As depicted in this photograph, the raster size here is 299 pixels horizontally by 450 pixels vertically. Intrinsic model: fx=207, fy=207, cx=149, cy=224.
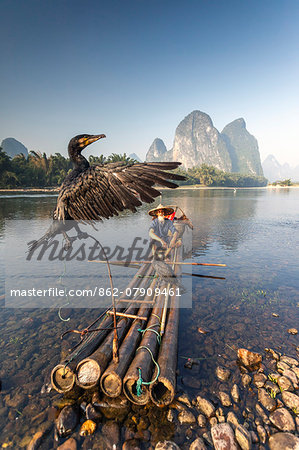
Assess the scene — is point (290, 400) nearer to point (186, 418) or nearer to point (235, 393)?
point (235, 393)

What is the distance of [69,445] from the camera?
3406 millimetres

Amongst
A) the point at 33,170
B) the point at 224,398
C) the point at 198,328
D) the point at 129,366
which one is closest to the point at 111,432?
the point at 129,366

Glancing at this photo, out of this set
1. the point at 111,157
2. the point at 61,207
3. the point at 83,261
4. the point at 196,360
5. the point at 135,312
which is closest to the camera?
the point at 61,207

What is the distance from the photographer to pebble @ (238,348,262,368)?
5062mm

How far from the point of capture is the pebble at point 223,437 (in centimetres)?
327

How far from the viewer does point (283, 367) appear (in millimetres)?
4875

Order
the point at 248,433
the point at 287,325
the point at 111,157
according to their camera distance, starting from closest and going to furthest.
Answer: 1. the point at 248,433
2. the point at 287,325
3. the point at 111,157

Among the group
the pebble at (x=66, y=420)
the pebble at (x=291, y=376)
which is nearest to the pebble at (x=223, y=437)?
the pebble at (x=291, y=376)

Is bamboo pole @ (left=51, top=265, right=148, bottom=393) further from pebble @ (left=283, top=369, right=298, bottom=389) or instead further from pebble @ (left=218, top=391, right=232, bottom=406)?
pebble @ (left=283, top=369, right=298, bottom=389)

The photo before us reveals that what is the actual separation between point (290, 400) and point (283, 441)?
0.92 metres

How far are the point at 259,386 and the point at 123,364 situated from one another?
2980mm

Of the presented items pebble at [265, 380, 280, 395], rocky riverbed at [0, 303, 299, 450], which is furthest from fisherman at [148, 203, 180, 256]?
pebble at [265, 380, 280, 395]

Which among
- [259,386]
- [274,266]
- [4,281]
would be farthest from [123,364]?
[274,266]

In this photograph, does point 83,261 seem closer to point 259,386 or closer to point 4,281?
point 4,281
